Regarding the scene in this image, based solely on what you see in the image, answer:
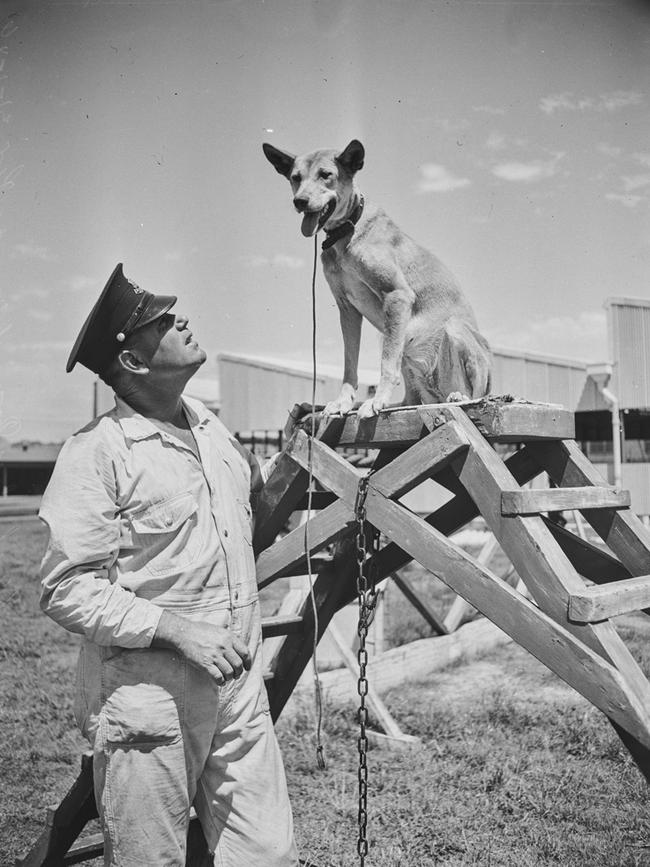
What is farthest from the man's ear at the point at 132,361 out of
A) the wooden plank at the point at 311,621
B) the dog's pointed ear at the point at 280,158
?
the wooden plank at the point at 311,621

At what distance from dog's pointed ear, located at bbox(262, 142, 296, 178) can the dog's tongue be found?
362 millimetres

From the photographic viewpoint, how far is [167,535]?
2588 mm

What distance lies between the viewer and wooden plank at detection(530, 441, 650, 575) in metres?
2.95

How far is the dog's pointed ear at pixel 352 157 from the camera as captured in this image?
3.12 m

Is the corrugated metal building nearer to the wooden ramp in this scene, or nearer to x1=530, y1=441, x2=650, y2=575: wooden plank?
the wooden ramp

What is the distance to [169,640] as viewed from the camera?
2.39 meters

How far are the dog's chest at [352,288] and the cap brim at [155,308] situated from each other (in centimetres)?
89

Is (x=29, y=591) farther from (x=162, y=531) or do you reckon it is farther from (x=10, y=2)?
(x=162, y=531)

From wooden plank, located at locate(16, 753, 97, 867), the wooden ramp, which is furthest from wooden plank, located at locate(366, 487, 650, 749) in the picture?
wooden plank, located at locate(16, 753, 97, 867)

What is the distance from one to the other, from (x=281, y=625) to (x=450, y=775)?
2.10m

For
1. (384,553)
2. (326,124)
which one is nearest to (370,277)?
(384,553)

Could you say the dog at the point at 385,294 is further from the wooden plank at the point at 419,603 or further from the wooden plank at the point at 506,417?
the wooden plank at the point at 419,603

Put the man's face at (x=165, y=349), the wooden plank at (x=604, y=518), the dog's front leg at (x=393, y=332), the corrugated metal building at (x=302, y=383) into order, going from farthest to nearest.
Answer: the corrugated metal building at (x=302, y=383), the dog's front leg at (x=393, y=332), the wooden plank at (x=604, y=518), the man's face at (x=165, y=349)

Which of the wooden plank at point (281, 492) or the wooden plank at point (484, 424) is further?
the wooden plank at point (281, 492)
